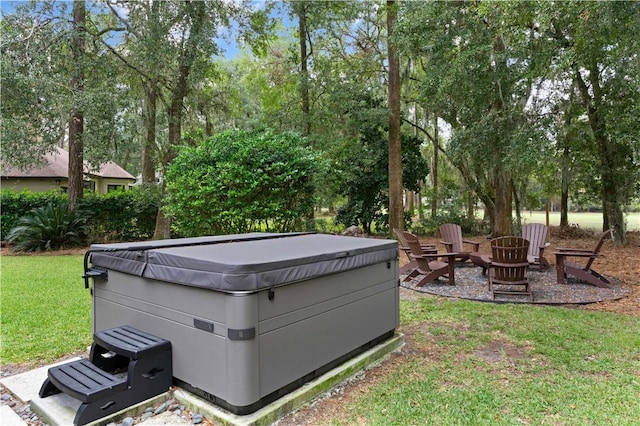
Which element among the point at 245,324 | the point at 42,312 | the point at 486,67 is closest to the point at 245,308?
the point at 245,324

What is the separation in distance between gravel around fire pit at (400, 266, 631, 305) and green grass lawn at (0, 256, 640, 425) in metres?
0.37

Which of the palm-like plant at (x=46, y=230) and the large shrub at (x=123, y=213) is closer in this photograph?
the palm-like plant at (x=46, y=230)

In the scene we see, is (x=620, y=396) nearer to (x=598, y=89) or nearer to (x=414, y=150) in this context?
(x=598, y=89)

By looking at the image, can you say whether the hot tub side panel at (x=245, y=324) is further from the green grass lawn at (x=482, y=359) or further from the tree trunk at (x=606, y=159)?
the tree trunk at (x=606, y=159)

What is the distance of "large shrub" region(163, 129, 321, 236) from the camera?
23.5ft

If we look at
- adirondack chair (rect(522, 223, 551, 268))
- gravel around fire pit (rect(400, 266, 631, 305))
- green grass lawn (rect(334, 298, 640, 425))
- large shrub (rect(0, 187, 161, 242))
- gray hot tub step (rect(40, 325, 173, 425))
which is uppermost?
large shrub (rect(0, 187, 161, 242))

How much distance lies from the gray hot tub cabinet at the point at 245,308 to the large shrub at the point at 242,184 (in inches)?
157

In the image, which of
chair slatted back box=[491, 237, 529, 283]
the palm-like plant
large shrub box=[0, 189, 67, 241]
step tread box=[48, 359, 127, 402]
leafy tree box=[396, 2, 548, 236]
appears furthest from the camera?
large shrub box=[0, 189, 67, 241]

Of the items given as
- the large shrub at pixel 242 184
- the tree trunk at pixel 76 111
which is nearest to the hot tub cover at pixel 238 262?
the large shrub at pixel 242 184

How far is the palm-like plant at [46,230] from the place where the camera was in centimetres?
965

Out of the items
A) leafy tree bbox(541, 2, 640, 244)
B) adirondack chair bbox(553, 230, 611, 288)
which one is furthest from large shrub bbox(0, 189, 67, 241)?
leafy tree bbox(541, 2, 640, 244)

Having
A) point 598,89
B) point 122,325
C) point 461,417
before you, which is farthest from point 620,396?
point 598,89

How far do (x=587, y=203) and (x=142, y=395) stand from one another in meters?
14.6

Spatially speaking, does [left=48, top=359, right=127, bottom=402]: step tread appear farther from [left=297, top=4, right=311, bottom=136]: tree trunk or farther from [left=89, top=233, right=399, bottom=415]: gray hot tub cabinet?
[left=297, top=4, right=311, bottom=136]: tree trunk
